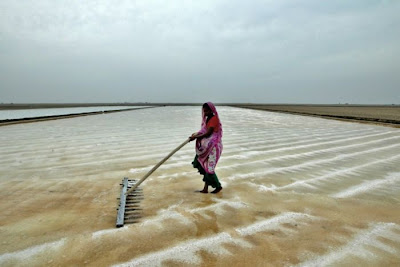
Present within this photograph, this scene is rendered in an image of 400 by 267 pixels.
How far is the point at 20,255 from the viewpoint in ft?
7.35

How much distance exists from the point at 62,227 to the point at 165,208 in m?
1.18

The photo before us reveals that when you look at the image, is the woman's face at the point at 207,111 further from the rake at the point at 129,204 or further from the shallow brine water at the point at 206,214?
the shallow brine water at the point at 206,214

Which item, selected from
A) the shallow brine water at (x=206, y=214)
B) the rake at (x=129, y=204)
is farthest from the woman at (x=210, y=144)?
the rake at (x=129, y=204)

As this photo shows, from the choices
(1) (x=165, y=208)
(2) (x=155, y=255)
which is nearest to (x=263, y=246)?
(2) (x=155, y=255)

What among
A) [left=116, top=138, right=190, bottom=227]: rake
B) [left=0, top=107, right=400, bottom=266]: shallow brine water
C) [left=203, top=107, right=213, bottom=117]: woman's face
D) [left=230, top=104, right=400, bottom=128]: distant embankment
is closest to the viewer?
[left=0, top=107, right=400, bottom=266]: shallow brine water

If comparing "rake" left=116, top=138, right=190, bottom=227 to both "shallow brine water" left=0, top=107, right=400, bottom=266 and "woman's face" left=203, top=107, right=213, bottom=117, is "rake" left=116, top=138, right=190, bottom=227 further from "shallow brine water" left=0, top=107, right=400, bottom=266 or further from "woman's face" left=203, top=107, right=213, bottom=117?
"woman's face" left=203, top=107, right=213, bottom=117

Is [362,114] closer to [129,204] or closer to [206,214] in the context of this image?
[206,214]

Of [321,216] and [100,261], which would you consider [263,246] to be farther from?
[100,261]

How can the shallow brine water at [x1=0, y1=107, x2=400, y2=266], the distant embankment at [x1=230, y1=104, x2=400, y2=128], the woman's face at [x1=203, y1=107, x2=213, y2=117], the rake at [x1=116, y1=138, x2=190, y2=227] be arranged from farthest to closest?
the distant embankment at [x1=230, y1=104, x2=400, y2=128], the woman's face at [x1=203, y1=107, x2=213, y2=117], the rake at [x1=116, y1=138, x2=190, y2=227], the shallow brine water at [x1=0, y1=107, x2=400, y2=266]

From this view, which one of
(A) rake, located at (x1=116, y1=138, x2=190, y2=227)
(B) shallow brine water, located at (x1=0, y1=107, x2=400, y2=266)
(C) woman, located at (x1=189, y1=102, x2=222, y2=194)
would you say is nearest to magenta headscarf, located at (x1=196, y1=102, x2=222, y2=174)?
(C) woman, located at (x1=189, y1=102, x2=222, y2=194)

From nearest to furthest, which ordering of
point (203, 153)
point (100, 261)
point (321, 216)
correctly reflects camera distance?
1. point (100, 261)
2. point (321, 216)
3. point (203, 153)

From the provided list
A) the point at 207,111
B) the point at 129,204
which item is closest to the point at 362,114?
the point at 207,111

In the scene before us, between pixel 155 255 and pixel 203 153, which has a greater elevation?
pixel 203 153

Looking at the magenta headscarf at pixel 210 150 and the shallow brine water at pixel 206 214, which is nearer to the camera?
the shallow brine water at pixel 206 214
